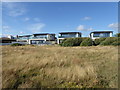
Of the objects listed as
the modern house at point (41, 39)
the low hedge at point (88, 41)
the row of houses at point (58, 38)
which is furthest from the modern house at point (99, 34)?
the modern house at point (41, 39)

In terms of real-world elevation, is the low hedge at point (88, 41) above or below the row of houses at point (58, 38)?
below

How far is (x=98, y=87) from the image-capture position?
2479 mm

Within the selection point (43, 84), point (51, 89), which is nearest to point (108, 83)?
point (51, 89)

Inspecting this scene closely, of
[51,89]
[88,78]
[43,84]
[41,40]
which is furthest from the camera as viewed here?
[41,40]

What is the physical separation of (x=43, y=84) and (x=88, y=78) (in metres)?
1.65

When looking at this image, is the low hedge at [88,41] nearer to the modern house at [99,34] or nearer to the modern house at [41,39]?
the modern house at [99,34]

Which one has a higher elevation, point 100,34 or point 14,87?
point 100,34

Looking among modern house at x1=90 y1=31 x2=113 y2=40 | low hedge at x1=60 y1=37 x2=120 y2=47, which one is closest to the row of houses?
modern house at x1=90 y1=31 x2=113 y2=40

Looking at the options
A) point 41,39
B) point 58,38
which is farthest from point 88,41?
point 41,39

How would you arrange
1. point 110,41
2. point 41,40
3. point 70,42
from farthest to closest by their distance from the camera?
point 41,40
point 70,42
point 110,41

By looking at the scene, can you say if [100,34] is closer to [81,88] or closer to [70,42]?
[70,42]

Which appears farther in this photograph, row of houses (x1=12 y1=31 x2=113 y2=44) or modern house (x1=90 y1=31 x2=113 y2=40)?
row of houses (x1=12 y1=31 x2=113 y2=44)

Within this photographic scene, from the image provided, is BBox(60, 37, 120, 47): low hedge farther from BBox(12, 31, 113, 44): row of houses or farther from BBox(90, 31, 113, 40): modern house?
BBox(12, 31, 113, 44): row of houses

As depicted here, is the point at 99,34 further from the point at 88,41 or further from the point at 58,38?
the point at 58,38
